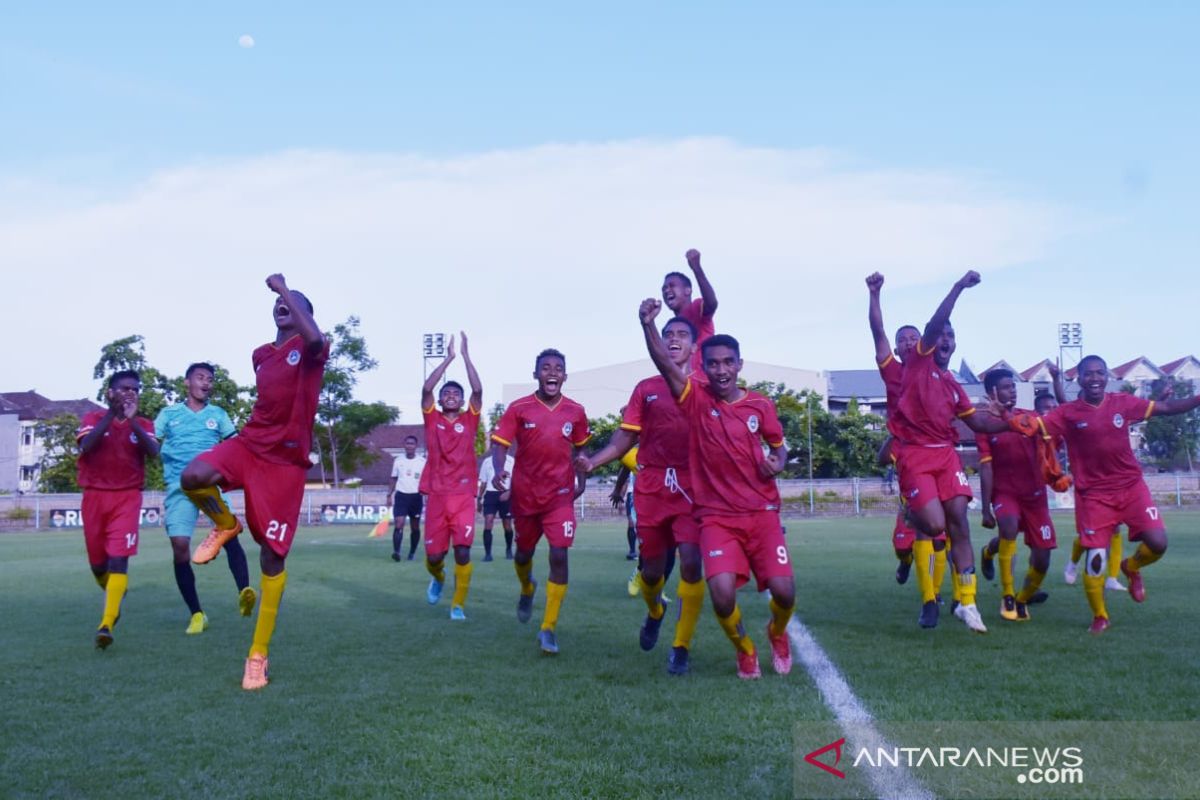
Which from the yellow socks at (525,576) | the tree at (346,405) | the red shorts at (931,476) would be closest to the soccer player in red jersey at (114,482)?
the yellow socks at (525,576)

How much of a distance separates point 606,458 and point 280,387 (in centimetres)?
229

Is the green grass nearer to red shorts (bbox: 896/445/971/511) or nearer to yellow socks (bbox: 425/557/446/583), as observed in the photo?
yellow socks (bbox: 425/557/446/583)

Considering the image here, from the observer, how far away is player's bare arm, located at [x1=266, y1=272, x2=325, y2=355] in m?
6.34

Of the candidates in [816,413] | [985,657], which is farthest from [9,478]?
[985,657]

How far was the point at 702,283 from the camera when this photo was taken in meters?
7.95

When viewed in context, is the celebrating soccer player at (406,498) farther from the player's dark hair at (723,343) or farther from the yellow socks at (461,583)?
the player's dark hair at (723,343)

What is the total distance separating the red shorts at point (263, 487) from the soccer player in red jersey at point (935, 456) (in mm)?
4770

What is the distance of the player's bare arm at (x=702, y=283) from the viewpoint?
7.75 meters

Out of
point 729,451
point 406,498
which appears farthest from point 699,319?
point 406,498

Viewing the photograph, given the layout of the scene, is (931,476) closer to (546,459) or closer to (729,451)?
(729,451)

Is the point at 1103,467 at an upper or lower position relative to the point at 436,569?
upper

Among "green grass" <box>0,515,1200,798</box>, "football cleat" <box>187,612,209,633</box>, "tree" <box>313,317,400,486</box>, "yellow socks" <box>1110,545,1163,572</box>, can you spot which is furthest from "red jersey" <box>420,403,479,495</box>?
"tree" <box>313,317,400,486</box>

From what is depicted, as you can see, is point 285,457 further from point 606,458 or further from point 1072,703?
point 1072,703

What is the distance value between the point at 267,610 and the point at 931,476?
203 inches
